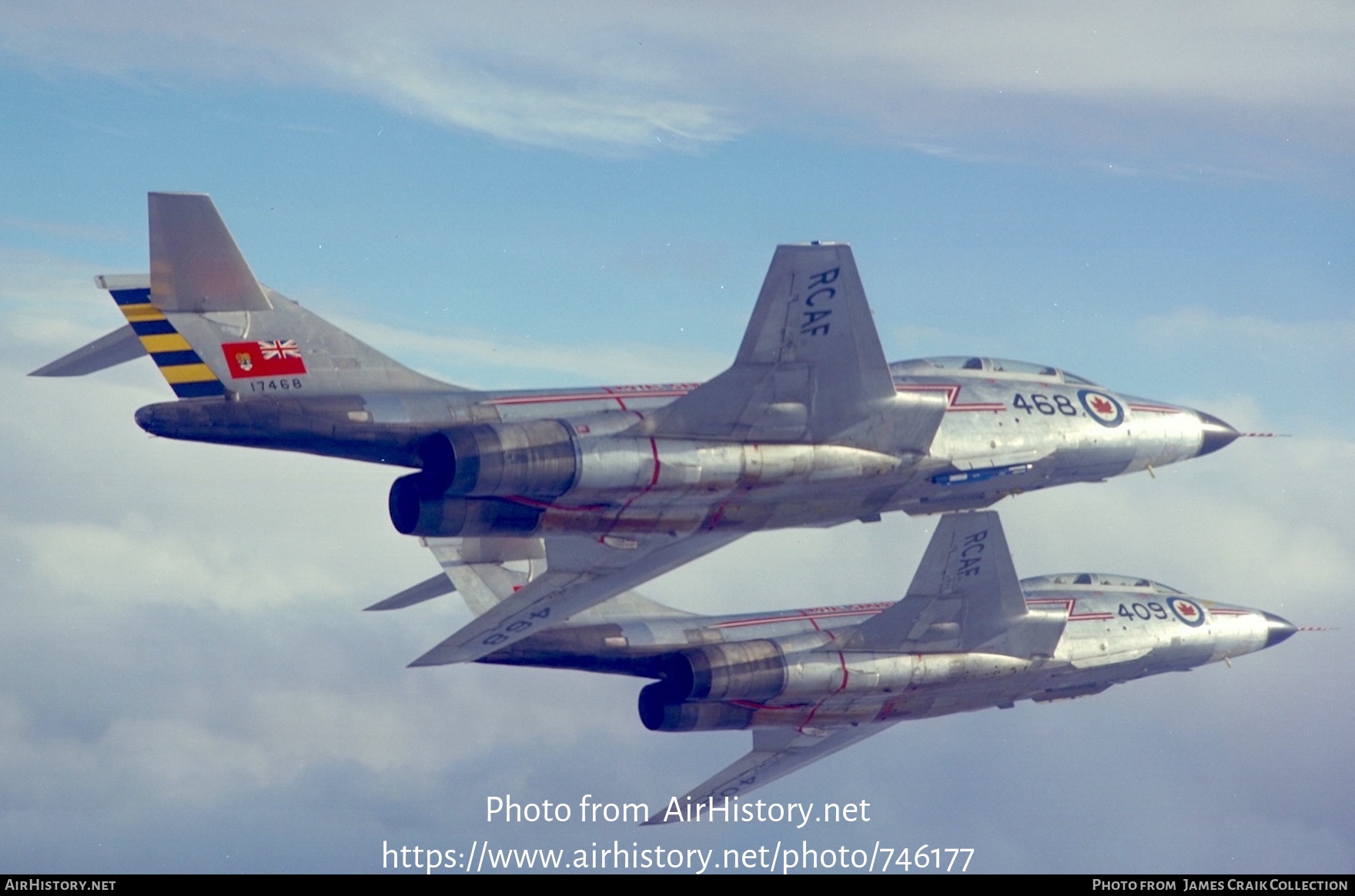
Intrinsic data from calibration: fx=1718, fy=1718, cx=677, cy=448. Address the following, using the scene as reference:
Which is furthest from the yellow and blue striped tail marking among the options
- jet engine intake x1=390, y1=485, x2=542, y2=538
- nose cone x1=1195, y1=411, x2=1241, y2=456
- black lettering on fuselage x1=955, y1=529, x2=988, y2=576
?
nose cone x1=1195, y1=411, x2=1241, y2=456

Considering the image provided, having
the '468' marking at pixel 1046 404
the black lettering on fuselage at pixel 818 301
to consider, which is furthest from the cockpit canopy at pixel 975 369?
the black lettering on fuselage at pixel 818 301

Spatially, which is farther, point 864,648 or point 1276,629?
point 1276,629

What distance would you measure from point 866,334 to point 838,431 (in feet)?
6.53

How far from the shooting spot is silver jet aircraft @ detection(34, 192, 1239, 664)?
30.7 m

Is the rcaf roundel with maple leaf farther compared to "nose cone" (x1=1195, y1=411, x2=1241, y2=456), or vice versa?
"nose cone" (x1=1195, y1=411, x2=1241, y2=456)

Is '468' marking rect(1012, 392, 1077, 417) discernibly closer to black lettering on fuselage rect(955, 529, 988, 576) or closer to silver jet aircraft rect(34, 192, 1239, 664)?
silver jet aircraft rect(34, 192, 1239, 664)

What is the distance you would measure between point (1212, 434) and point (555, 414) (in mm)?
16652

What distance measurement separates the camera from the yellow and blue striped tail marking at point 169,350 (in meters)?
31.5

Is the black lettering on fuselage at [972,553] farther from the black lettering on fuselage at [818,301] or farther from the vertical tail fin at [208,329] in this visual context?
the vertical tail fin at [208,329]

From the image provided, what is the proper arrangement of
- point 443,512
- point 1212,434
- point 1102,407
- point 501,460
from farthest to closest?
point 1212,434 < point 1102,407 < point 443,512 < point 501,460

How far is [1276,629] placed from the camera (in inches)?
1901

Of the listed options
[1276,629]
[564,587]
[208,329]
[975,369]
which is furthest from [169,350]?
[1276,629]

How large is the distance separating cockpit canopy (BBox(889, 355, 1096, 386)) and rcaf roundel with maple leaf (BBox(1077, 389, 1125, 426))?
0.65 metres

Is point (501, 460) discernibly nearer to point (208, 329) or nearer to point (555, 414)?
point (555, 414)
